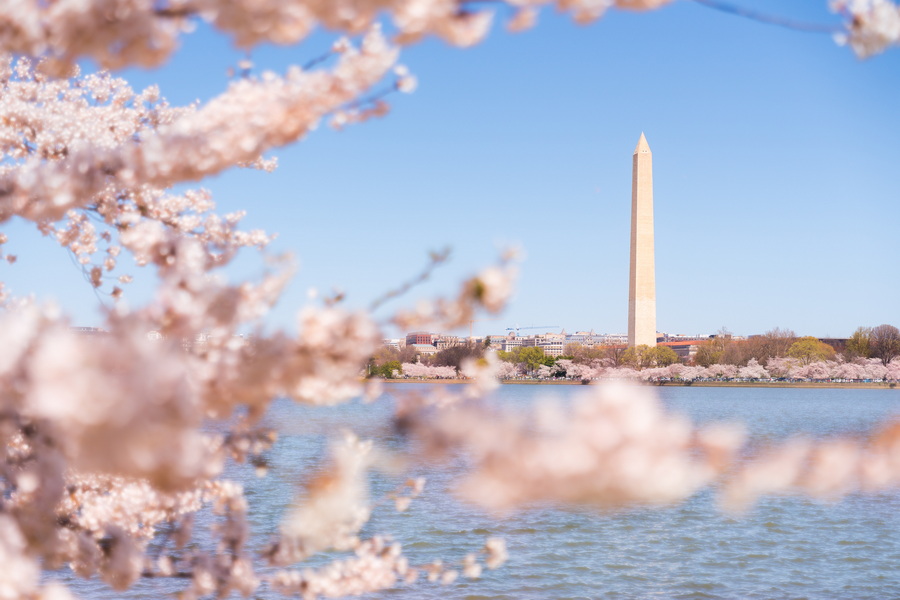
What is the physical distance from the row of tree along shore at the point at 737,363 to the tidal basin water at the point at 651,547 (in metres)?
53.5

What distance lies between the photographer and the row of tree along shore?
74.7 metres

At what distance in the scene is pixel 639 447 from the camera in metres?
1.14

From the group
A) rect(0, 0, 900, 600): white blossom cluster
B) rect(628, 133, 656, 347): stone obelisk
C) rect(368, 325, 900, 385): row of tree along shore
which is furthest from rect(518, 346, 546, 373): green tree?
rect(0, 0, 900, 600): white blossom cluster

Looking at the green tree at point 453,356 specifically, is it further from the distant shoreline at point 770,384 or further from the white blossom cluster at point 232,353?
the white blossom cluster at point 232,353

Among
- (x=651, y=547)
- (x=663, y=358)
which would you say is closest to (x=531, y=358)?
(x=663, y=358)

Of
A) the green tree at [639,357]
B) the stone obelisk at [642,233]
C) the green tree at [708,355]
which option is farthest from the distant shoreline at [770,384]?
the stone obelisk at [642,233]

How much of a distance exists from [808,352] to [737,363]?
710 cm

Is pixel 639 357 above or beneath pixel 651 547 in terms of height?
above

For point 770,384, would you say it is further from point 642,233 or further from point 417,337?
point 417,337

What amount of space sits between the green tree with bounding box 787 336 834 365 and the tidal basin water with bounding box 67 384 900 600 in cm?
6929

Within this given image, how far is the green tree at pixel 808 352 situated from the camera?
259 feet

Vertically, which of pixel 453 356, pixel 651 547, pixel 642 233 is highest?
pixel 642 233

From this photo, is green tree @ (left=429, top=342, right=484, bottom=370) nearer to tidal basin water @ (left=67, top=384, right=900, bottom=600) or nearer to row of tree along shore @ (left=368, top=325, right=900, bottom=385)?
row of tree along shore @ (left=368, top=325, right=900, bottom=385)

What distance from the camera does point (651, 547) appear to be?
38.2 ft
